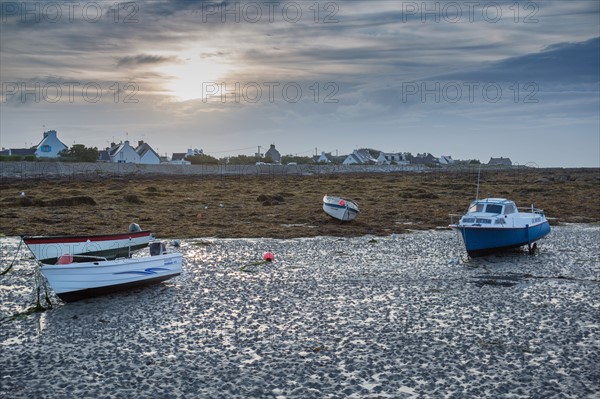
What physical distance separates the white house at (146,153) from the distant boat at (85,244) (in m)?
110

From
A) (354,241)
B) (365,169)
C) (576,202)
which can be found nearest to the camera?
(354,241)

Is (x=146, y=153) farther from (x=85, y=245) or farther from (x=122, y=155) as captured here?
(x=85, y=245)

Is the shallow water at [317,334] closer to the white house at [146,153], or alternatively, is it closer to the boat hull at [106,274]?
the boat hull at [106,274]

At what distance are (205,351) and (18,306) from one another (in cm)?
680

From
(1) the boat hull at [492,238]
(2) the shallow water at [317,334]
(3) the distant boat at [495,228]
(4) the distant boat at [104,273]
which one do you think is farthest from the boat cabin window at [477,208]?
(4) the distant boat at [104,273]

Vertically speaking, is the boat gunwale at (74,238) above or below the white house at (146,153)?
below

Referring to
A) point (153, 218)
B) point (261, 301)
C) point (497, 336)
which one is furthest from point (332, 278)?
point (153, 218)

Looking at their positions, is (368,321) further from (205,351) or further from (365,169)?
(365,169)

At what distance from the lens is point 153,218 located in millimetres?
37188

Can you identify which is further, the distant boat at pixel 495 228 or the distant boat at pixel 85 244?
→ the distant boat at pixel 495 228

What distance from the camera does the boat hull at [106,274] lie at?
1611 cm

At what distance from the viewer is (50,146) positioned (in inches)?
4500

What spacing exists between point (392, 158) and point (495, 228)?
16735cm

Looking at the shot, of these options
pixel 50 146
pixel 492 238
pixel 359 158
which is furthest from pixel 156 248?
pixel 359 158
